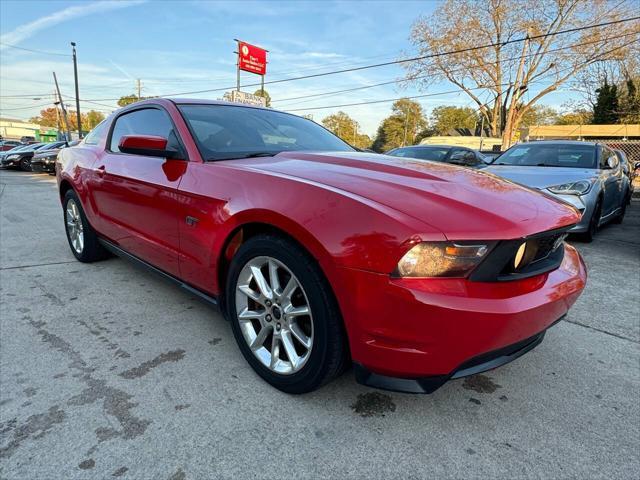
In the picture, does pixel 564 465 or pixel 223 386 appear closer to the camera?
pixel 564 465

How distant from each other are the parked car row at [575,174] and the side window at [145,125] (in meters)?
3.31

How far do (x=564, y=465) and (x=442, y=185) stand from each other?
1212 mm

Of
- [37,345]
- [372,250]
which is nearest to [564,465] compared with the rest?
[372,250]

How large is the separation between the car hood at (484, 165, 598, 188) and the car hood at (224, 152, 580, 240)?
11.2 ft

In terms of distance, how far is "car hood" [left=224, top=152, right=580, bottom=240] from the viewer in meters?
1.48

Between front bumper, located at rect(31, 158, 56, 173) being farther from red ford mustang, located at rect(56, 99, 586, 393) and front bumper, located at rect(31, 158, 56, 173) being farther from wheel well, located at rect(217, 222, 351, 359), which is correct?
wheel well, located at rect(217, 222, 351, 359)

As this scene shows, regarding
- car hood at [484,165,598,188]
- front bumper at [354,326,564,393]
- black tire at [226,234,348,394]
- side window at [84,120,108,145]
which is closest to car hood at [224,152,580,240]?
black tire at [226,234,348,394]

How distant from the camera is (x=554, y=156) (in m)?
6.07

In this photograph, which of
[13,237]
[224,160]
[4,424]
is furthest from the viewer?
[13,237]

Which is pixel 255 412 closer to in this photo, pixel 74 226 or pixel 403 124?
pixel 74 226

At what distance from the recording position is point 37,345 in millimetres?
2312

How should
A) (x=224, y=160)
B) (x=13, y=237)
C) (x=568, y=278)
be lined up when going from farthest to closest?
(x=13, y=237), (x=224, y=160), (x=568, y=278)

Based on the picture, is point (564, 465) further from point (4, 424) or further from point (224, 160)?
point (4, 424)

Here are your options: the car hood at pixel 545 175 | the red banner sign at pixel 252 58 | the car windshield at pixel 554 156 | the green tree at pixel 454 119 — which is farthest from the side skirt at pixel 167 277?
the green tree at pixel 454 119
